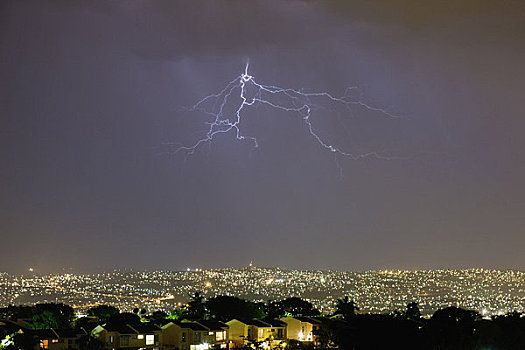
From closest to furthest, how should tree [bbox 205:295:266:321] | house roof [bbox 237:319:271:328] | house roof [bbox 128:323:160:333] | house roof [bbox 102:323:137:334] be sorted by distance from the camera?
house roof [bbox 102:323:137:334] → house roof [bbox 128:323:160:333] → house roof [bbox 237:319:271:328] → tree [bbox 205:295:266:321]

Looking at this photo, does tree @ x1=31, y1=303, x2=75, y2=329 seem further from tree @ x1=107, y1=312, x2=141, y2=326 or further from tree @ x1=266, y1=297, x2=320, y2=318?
tree @ x1=266, y1=297, x2=320, y2=318

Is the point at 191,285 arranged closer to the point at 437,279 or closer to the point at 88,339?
the point at 437,279

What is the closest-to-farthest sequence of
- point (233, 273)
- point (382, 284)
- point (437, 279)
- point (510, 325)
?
1. point (510, 325)
2. point (382, 284)
3. point (437, 279)
4. point (233, 273)

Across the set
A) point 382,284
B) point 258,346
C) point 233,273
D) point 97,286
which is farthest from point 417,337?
point 233,273

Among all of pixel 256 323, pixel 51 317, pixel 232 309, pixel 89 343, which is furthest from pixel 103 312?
pixel 89 343

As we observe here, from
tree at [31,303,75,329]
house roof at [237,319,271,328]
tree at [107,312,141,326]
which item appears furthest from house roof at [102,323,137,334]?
tree at [31,303,75,329]

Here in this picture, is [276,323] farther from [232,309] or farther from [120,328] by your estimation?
[120,328]

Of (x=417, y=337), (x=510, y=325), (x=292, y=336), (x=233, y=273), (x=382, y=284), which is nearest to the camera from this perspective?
(x=417, y=337)

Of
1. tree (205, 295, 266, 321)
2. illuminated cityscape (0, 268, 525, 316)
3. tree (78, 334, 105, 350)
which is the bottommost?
tree (78, 334, 105, 350)
